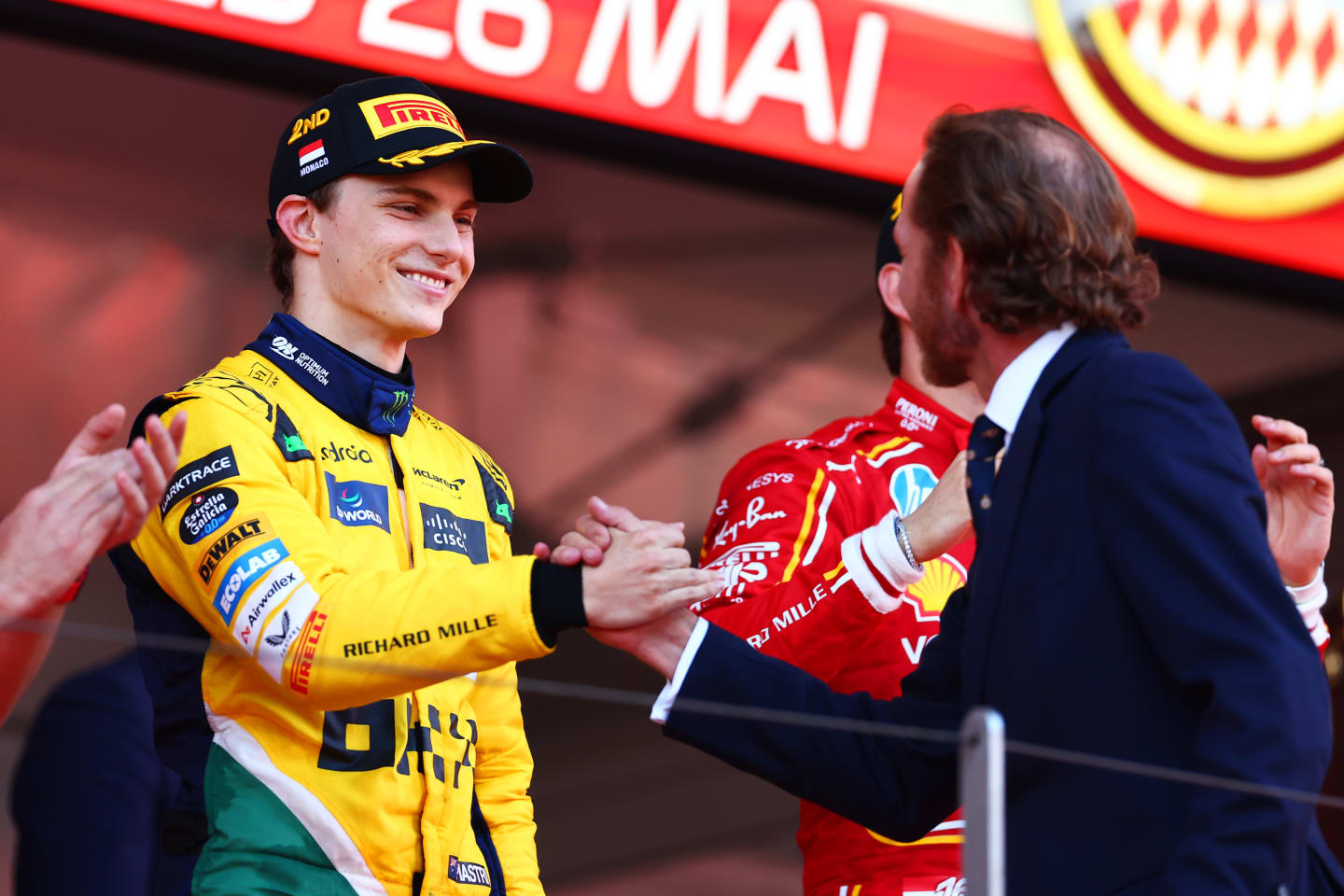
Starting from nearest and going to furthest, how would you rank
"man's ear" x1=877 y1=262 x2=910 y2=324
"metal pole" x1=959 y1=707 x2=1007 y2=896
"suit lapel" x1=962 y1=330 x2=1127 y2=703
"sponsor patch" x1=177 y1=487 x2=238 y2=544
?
"metal pole" x1=959 y1=707 x2=1007 y2=896 < "suit lapel" x1=962 y1=330 x2=1127 y2=703 < "sponsor patch" x1=177 y1=487 x2=238 y2=544 < "man's ear" x1=877 y1=262 x2=910 y2=324

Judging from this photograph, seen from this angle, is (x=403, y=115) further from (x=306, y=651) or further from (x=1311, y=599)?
(x=1311, y=599)

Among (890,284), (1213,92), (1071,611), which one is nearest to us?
(1071,611)

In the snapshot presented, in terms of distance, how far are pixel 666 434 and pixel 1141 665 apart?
8.62 feet

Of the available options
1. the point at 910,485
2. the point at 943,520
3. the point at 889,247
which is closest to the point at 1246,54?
the point at 889,247

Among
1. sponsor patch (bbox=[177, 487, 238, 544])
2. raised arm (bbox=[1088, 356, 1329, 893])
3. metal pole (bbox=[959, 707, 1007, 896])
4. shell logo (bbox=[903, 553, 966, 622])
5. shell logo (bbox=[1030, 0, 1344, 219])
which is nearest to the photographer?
metal pole (bbox=[959, 707, 1007, 896])

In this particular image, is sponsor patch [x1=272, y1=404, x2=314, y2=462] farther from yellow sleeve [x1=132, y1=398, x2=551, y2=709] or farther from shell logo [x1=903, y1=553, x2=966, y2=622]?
shell logo [x1=903, y1=553, x2=966, y2=622]

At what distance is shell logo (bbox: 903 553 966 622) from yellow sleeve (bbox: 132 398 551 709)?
82 cm

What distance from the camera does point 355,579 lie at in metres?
1.58

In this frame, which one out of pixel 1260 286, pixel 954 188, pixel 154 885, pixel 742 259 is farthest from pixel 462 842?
pixel 1260 286

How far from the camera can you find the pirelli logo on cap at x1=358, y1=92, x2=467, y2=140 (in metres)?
1.94

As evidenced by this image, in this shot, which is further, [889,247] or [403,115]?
[889,247]

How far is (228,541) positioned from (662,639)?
44cm

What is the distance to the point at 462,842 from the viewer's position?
1750mm

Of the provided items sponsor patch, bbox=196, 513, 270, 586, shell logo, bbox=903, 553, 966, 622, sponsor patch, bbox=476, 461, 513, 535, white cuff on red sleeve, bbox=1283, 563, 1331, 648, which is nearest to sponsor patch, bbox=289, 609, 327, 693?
sponsor patch, bbox=196, 513, 270, 586
